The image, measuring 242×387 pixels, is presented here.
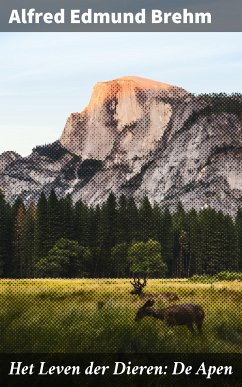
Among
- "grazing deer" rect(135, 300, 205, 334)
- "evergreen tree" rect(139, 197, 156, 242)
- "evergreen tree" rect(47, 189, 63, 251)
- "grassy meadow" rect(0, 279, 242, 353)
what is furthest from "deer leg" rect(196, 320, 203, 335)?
"evergreen tree" rect(139, 197, 156, 242)

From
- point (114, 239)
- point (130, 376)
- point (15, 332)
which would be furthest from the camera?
point (114, 239)

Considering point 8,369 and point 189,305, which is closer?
point 8,369

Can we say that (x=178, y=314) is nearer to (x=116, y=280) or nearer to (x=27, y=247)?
(x=116, y=280)

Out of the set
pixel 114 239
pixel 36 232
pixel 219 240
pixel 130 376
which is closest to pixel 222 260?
pixel 219 240

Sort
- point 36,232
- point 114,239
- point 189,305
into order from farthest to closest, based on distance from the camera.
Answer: point 114,239, point 36,232, point 189,305

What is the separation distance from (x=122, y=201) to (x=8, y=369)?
82717 mm

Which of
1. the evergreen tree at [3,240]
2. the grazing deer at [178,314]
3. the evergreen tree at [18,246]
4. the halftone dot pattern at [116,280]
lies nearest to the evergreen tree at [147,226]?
the halftone dot pattern at [116,280]

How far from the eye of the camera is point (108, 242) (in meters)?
88.0

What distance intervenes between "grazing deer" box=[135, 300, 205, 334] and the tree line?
2249 inches

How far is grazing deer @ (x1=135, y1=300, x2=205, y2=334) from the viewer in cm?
1557

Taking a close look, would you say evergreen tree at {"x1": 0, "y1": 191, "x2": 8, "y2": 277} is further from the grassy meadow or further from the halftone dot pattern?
the grassy meadow

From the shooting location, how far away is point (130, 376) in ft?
42.6

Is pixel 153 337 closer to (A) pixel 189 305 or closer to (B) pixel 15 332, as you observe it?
(A) pixel 189 305

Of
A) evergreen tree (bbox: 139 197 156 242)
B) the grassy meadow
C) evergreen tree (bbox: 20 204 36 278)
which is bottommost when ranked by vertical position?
the grassy meadow
